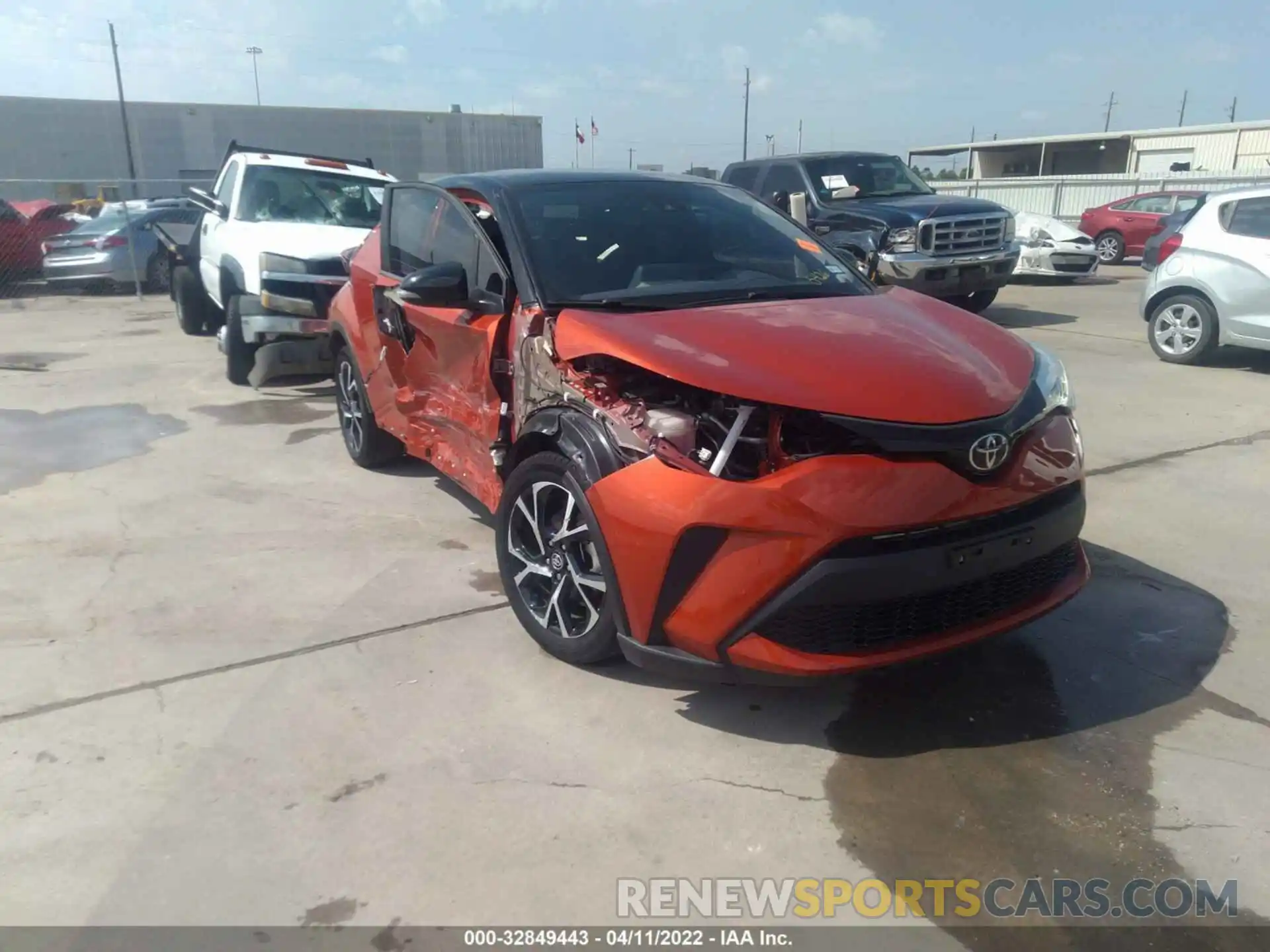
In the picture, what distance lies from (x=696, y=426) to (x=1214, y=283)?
24.5 ft

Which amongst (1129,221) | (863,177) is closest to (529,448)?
(863,177)

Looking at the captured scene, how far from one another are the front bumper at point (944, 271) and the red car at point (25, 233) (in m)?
14.2

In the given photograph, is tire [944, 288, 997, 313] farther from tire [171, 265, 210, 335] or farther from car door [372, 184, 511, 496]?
tire [171, 265, 210, 335]

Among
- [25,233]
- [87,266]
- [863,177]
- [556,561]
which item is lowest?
[556,561]

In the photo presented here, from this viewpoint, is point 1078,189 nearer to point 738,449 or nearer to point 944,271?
point 944,271

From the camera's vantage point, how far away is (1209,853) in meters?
2.47

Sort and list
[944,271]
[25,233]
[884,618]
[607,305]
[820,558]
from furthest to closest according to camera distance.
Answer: [25,233] → [944,271] → [607,305] → [884,618] → [820,558]

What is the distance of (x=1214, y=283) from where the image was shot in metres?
8.26

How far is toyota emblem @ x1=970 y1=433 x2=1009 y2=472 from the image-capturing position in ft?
9.02

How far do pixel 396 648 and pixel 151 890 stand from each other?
4.31 ft

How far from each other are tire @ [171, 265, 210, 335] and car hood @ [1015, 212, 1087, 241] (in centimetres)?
1237

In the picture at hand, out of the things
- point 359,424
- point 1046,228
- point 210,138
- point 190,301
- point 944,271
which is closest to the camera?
point 359,424

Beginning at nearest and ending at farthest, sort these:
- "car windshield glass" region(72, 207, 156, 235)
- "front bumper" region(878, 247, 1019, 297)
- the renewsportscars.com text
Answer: the renewsportscars.com text < "front bumper" region(878, 247, 1019, 297) < "car windshield glass" region(72, 207, 156, 235)

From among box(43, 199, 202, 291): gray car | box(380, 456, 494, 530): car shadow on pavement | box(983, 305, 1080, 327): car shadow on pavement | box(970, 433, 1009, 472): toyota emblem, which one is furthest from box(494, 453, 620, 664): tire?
box(43, 199, 202, 291): gray car
